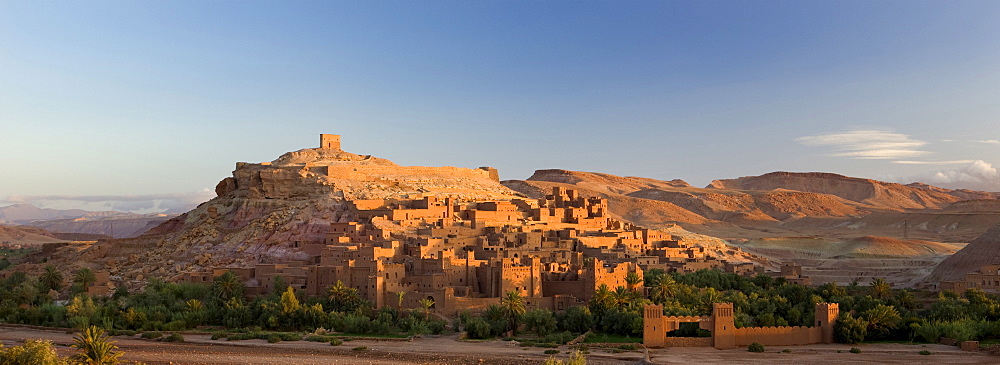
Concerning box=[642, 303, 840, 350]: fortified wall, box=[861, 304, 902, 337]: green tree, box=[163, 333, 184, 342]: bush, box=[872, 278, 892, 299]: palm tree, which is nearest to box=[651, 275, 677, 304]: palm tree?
box=[642, 303, 840, 350]: fortified wall

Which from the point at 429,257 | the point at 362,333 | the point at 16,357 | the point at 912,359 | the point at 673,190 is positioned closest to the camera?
the point at 16,357

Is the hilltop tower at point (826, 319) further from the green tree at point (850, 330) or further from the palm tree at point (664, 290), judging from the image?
the palm tree at point (664, 290)

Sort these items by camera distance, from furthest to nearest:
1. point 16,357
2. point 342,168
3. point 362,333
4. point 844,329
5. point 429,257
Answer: point 342,168 < point 429,257 < point 362,333 < point 844,329 < point 16,357

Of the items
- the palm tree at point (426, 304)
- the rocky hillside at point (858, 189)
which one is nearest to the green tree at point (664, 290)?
the palm tree at point (426, 304)

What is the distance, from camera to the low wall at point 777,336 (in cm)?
3136

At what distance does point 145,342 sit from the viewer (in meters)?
33.9

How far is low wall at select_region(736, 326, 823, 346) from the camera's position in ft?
103

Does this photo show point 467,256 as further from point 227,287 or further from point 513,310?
point 227,287

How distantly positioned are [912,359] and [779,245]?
5353cm

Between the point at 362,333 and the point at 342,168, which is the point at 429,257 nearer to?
the point at 362,333

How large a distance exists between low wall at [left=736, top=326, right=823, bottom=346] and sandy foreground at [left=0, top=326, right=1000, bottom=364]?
375 millimetres

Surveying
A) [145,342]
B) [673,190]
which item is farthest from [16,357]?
[673,190]

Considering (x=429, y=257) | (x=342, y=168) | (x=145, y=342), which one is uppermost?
(x=342, y=168)

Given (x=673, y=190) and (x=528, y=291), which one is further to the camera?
(x=673, y=190)
